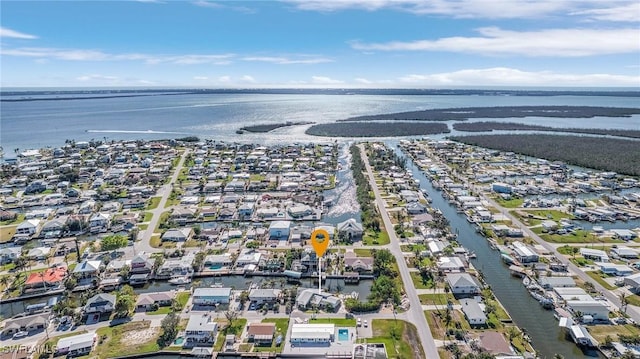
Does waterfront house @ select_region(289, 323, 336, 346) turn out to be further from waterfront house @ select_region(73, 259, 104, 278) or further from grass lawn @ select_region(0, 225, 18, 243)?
grass lawn @ select_region(0, 225, 18, 243)

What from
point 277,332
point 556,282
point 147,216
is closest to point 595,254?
point 556,282

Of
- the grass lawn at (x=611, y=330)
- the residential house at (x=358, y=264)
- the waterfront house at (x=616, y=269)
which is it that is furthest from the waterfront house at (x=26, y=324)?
the waterfront house at (x=616, y=269)

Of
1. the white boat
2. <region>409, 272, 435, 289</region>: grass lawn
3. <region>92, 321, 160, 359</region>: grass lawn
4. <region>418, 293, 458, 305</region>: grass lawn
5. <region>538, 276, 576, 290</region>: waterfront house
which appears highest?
<region>538, 276, 576, 290</region>: waterfront house

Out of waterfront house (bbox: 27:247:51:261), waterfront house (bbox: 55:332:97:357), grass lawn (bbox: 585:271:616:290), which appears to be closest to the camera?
waterfront house (bbox: 55:332:97:357)

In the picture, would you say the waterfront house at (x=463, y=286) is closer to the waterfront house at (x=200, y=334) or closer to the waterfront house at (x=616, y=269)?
the waterfront house at (x=616, y=269)

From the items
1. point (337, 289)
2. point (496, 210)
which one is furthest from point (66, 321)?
point (496, 210)

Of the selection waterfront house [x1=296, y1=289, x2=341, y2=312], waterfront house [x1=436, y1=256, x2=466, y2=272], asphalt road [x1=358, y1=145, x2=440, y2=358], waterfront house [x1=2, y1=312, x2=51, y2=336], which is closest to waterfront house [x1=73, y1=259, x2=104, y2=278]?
waterfront house [x1=2, y1=312, x2=51, y2=336]

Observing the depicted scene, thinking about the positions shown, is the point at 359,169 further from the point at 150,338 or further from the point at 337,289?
the point at 150,338
